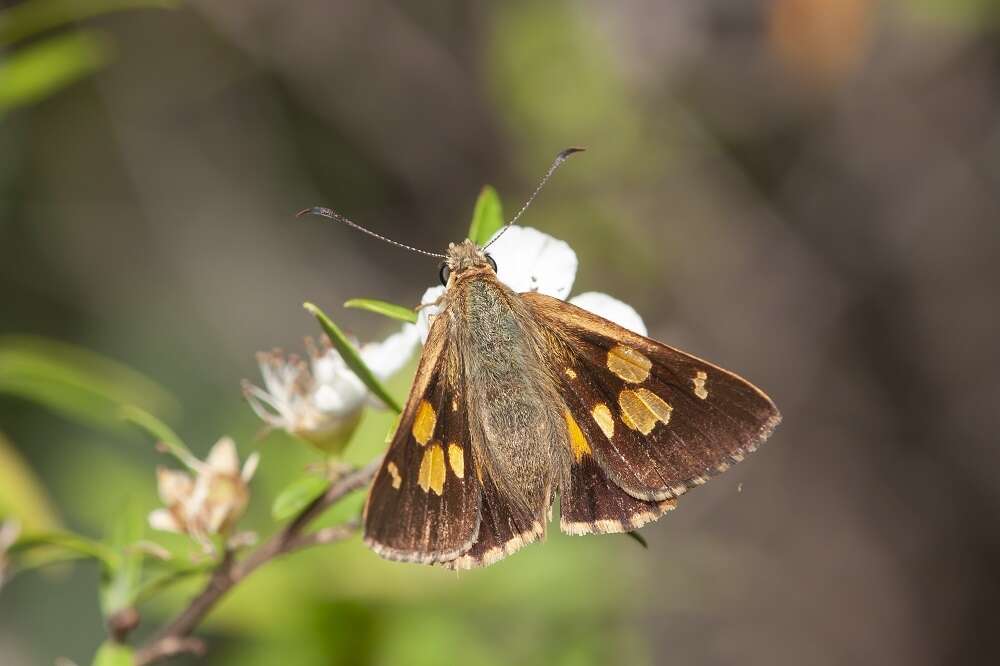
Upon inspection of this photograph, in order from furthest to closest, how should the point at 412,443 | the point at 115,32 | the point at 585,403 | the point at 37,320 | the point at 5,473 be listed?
the point at 115,32 → the point at 37,320 → the point at 5,473 → the point at 585,403 → the point at 412,443

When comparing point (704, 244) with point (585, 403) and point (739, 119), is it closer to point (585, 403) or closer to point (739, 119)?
point (739, 119)

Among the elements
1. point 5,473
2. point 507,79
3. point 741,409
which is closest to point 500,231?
point 741,409

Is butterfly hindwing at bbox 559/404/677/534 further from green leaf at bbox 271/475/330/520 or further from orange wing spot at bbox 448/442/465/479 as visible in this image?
green leaf at bbox 271/475/330/520

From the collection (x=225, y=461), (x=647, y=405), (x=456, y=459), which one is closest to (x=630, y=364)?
(x=647, y=405)

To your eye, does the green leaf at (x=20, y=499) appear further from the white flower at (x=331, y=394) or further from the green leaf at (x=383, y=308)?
the green leaf at (x=383, y=308)

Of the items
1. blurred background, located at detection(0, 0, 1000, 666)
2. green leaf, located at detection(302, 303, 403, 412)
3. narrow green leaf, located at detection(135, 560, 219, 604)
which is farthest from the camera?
blurred background, located at detection(0, 0, 1000, 666)

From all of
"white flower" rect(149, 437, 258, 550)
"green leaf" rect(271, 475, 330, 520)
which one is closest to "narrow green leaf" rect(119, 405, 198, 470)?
"white flower" rect(149, 437, 258, 550)
